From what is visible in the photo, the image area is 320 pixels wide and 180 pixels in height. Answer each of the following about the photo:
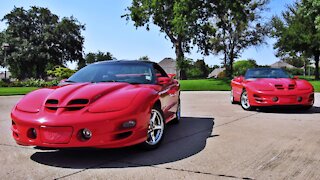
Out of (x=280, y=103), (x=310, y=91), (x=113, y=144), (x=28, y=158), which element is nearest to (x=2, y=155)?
(x=28, y=158)

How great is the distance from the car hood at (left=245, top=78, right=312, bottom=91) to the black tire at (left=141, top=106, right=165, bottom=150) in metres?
4.47

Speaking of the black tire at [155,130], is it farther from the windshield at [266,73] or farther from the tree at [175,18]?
the tree at [175,18]

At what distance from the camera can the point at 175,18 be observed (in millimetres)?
28859

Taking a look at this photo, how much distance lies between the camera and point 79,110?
12.1 feet

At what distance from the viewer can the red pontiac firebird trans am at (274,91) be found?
799 cm

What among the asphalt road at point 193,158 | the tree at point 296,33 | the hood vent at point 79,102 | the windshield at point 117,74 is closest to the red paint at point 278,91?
the asphalt road at point 193,158

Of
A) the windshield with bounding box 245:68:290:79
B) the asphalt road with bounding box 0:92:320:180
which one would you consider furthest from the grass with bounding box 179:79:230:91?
the asphalt road with bounding box 0:92:320:180

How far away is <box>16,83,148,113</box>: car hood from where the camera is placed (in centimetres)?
376

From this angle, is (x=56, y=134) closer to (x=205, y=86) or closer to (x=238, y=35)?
(x=205, y=86)

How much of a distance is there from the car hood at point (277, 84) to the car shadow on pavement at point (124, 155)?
11.9 feet

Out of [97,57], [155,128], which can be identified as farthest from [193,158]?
[97,57]

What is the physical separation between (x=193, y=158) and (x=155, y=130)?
830mm

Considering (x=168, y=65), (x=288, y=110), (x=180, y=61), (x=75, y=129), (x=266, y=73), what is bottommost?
(x=288, y=110)

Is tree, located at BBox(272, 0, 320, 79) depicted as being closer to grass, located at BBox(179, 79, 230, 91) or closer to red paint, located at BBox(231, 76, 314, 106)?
grass, located at BBox(179, 79, 230, 91)
